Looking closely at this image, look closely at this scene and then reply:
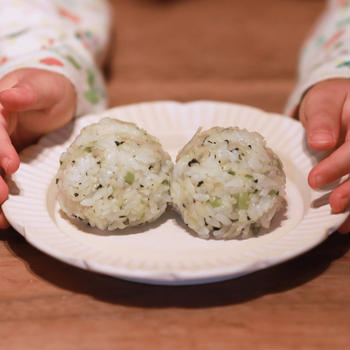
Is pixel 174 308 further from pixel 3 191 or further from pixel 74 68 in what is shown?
pixel 74 68

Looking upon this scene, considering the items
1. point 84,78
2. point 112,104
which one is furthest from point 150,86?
point 84,78

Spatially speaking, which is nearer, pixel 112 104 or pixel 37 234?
pixel 37 234

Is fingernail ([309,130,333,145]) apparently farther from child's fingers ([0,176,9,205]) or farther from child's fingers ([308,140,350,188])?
child's fingers ([0,176,9,205])

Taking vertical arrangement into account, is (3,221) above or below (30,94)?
below

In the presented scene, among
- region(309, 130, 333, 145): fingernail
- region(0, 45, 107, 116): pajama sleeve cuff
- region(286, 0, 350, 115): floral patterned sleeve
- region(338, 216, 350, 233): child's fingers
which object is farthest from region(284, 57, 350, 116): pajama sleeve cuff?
region(0, 45, 107, 116): pajama sleeve cuff

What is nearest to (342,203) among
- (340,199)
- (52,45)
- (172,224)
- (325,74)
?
(340,199)

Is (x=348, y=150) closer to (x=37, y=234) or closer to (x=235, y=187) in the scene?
(x=235, y=187)
